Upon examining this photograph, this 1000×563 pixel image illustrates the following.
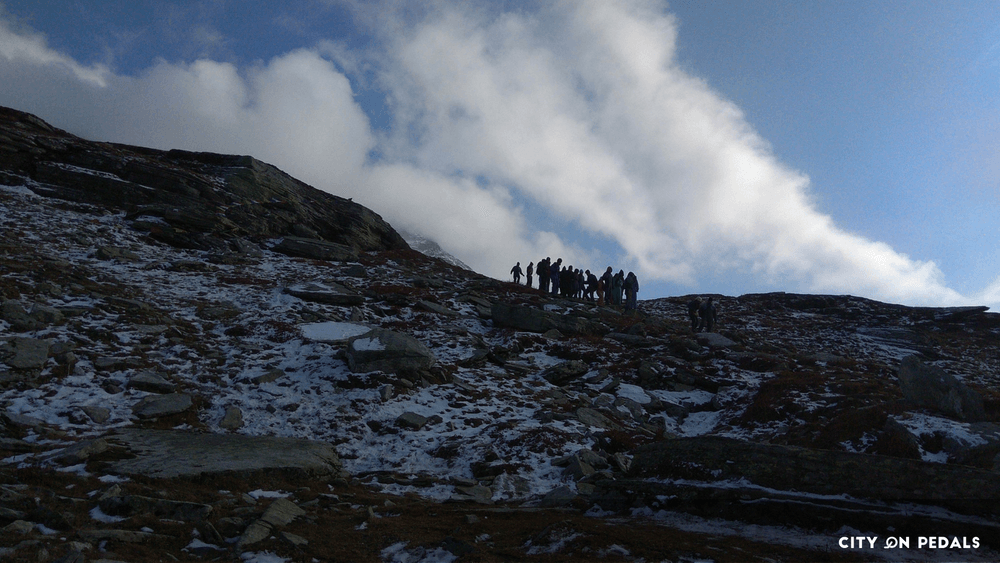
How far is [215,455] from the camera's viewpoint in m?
10.5

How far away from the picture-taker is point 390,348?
58.4 feet

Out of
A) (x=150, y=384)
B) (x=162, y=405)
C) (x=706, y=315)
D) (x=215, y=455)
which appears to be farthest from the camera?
(x=706, y=315)

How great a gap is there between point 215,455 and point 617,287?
93.1ft

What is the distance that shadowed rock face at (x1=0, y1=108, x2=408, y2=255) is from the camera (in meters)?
31.6

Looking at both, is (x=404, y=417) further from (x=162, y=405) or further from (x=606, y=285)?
(x=606, y=285)

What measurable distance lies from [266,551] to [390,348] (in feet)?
36.4

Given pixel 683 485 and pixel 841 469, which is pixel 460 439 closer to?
pixel 683 485

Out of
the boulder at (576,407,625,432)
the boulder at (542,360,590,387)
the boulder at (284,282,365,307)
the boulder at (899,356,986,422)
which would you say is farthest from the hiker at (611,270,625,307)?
the boulder at (899,356,986,422)

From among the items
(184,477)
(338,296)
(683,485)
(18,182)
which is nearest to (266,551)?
(184,477)

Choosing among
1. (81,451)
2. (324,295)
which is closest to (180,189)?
(324,295)

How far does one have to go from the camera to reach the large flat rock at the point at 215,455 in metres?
9.59

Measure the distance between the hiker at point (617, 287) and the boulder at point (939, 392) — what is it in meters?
21.1

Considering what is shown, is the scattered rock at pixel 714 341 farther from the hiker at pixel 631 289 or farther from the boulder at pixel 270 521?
the boulder at pixel 270 521

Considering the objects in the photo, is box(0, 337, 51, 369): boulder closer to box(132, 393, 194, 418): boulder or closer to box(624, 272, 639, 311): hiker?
box(132, 393, 194, 418): boulder
